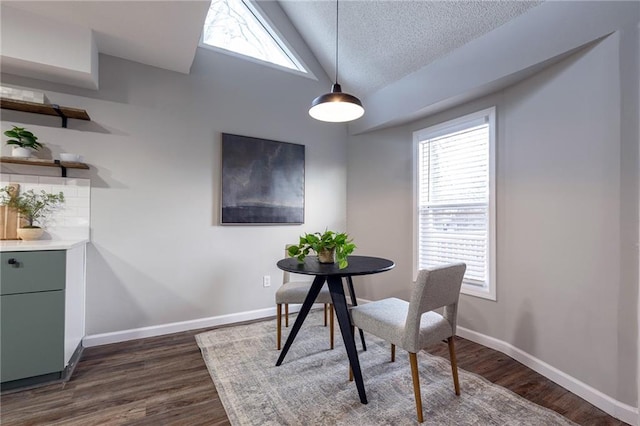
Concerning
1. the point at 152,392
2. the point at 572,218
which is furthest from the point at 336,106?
the point at 152,392

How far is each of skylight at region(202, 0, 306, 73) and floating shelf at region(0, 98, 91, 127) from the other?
1.37 meters

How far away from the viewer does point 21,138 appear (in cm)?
220

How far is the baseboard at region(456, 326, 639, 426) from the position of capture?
163cm

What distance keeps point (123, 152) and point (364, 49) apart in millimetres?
2564

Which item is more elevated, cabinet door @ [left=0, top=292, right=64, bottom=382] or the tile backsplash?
the tile backsplash

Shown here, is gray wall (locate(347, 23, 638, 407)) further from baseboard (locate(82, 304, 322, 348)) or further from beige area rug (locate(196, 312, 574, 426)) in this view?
baseboard (locate(82, 304, 322, 348))

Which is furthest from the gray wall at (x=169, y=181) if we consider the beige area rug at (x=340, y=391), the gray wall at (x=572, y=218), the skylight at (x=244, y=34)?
the gray wall at (x=572, y=218)

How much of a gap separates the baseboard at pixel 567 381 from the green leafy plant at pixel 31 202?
12.2ft

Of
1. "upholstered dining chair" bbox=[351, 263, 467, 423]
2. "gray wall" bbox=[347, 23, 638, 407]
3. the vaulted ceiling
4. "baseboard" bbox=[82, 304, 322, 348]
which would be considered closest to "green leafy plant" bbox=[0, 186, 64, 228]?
"baseboard" bbox=[82, 304, 322, 348]

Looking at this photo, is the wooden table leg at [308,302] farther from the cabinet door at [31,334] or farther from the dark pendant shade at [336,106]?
the cabinet door at [31,334]

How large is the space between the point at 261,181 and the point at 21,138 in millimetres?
1895

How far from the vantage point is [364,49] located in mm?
3123

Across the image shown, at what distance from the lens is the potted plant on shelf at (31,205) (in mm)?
2195

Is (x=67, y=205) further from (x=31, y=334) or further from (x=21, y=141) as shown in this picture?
(x=31, y=334)
